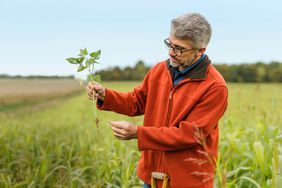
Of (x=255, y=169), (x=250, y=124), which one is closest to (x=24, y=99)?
(x=250, y=124)

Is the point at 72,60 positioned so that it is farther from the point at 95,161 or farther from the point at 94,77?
the point at 95,161

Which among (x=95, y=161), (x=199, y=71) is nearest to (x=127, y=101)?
(x=199, y=71)

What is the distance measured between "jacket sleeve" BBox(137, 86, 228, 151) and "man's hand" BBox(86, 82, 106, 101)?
389mm

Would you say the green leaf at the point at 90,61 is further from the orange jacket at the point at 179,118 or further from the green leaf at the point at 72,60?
the orange jacket at the point at 179,118

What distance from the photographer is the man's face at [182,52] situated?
2.00m

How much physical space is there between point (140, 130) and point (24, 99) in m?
22.3

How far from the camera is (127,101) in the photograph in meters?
2.42

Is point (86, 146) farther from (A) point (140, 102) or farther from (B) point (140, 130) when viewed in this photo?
(B) point (140, 130)

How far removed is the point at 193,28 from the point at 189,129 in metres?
0.49

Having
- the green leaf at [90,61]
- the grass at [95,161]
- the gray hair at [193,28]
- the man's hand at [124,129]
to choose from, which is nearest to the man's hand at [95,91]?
the green leaf at [90,61]

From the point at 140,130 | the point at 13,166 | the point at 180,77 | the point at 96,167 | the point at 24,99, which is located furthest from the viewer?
the point at 24,99

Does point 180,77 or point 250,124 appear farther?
point 250,124

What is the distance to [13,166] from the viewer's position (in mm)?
3723

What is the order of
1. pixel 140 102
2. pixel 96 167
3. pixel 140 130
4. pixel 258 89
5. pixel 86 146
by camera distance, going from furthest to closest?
1. pixel 258 89
2. pixel 86 146
3. pixel 96 167
4. pixel 140 102
5. pixel 140 130
